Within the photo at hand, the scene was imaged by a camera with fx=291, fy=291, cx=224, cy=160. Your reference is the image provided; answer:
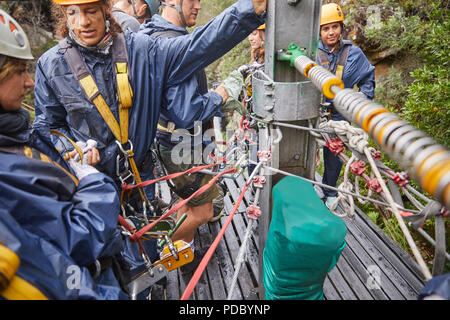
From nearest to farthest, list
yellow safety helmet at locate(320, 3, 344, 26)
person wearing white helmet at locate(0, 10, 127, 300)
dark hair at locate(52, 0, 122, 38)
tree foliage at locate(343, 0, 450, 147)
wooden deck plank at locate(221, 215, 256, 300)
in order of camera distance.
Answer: person wearing white helmet at locate(0, 10, 127, 300)
dark hair at locate(52, 0, 122, 38)
wooden deck plank at locate(221, 215, 256, 300)
tree foliage at locate(343, 0, 450, 147)
yellow safety helmet at locate(320, 3, 344, 26)

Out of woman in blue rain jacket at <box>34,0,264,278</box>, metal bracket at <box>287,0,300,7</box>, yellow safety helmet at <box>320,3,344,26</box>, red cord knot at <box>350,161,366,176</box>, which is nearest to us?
metal bracket at <box>287,0,300,7</box>

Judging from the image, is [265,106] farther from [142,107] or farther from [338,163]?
[338,163]

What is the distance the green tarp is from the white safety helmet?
4.58ft

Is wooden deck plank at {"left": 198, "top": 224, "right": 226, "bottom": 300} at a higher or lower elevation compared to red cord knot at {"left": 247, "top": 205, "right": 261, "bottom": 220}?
lower

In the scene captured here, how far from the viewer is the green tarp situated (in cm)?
125

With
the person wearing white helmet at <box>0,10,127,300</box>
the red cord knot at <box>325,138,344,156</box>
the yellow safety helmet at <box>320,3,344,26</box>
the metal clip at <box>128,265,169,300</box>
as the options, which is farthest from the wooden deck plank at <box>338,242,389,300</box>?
the yellow safety helmet at <box>320,3,344,26</box>

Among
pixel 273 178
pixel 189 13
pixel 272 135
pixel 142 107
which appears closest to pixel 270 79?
pixel 272 135

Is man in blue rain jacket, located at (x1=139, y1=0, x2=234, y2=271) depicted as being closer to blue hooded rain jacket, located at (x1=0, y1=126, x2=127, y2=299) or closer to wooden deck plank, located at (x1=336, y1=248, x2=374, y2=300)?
blue hooded rain jacket, located at (x1=0, y1=126, x2=127, y2=299)

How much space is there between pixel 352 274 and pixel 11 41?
10.3 feet

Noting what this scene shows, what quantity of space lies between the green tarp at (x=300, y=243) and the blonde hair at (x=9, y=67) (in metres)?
1.37

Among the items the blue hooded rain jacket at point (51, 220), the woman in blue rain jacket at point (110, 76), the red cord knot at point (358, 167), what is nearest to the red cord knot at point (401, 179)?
the red cord knot at point (358, 167)

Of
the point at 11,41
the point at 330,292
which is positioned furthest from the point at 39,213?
the point at 330,292

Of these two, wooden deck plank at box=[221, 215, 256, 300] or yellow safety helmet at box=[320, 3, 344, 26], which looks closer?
wooden deck plank at box=[221, 215, 256, 300]

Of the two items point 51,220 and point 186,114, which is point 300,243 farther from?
point 186,114
